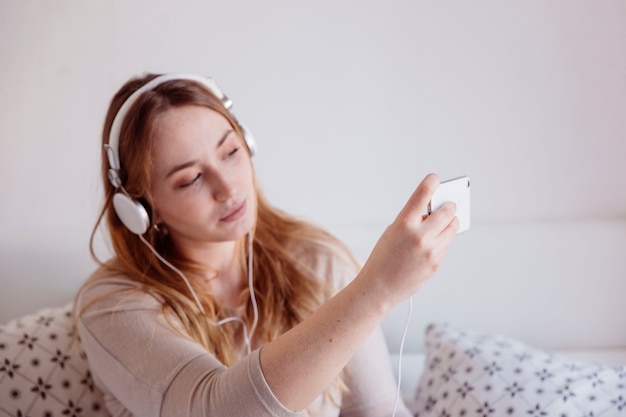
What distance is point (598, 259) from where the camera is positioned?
137cm

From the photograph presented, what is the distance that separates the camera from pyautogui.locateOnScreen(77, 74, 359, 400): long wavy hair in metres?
1.09

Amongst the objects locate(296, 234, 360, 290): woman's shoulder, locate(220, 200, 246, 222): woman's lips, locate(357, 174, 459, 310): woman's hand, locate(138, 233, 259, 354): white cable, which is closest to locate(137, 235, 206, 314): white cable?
locate(138, 233, 259, 354): white cable

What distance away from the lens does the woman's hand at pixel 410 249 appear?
2.52 ft

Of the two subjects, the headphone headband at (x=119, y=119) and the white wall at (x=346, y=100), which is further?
the white wall at (x=346, y=100)

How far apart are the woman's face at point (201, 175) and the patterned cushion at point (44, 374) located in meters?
0.33

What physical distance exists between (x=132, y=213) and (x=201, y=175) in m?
0.12

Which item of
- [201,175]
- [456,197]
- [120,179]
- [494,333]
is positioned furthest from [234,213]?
[494,333]

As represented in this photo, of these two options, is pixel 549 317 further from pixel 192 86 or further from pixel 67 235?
pixel 67 235

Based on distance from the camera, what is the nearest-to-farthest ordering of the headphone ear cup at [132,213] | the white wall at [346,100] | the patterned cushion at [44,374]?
the headphone ear cup at [132,213]
the patterned cushion at [44,374]
the white wall at [346,100]

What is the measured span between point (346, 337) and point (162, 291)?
1.37 ft

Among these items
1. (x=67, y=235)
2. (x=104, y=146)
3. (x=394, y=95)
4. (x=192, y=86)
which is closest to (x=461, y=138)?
(x=394, y=95)

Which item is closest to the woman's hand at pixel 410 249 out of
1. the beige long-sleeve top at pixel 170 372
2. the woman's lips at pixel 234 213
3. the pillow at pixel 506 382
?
the beige long-sleeve top at pixel 170 372

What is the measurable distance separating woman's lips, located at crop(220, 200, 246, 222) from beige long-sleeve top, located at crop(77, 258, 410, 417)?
16 cm

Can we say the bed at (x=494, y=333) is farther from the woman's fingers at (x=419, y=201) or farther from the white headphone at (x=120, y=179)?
the woman's fingers at (x=419, y=201)
